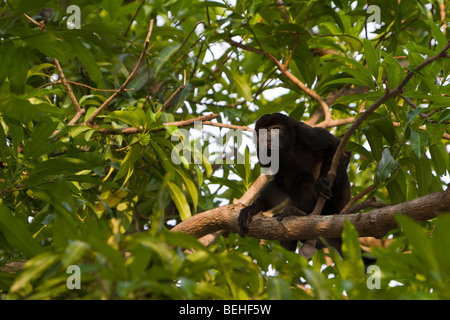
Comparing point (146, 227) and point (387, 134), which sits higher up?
point (387, 134)

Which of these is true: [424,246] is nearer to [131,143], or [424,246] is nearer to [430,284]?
[430,284]

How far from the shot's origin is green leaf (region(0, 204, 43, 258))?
1740 millimetres

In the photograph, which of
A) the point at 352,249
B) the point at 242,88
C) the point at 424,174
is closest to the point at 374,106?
the point at 424,174

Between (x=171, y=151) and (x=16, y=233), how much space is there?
6.56 feet

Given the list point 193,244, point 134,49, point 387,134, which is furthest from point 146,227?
point 193,244

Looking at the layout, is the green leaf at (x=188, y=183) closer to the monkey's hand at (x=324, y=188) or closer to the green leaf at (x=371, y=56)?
the monkey's hand at (x=324, y=188)

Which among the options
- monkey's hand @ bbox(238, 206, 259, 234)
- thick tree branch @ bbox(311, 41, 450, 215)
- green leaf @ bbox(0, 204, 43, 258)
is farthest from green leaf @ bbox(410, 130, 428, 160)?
green leaf @ bbox(0, 204, 43, 258)

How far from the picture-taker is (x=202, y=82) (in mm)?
4734

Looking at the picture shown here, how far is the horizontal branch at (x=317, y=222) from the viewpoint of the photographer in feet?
8.06

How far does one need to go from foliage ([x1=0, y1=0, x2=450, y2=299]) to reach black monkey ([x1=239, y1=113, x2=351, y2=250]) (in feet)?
0.84

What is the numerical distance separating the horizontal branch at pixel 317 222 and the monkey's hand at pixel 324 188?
0.47 metres

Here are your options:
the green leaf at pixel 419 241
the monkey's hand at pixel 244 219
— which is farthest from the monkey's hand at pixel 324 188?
the green leaf at pixel 419 241

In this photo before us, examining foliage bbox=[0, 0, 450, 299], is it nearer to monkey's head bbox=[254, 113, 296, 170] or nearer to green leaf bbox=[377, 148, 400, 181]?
green leaf bbox=[377, 148, 400, 181]

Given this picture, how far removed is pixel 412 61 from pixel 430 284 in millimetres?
2141
